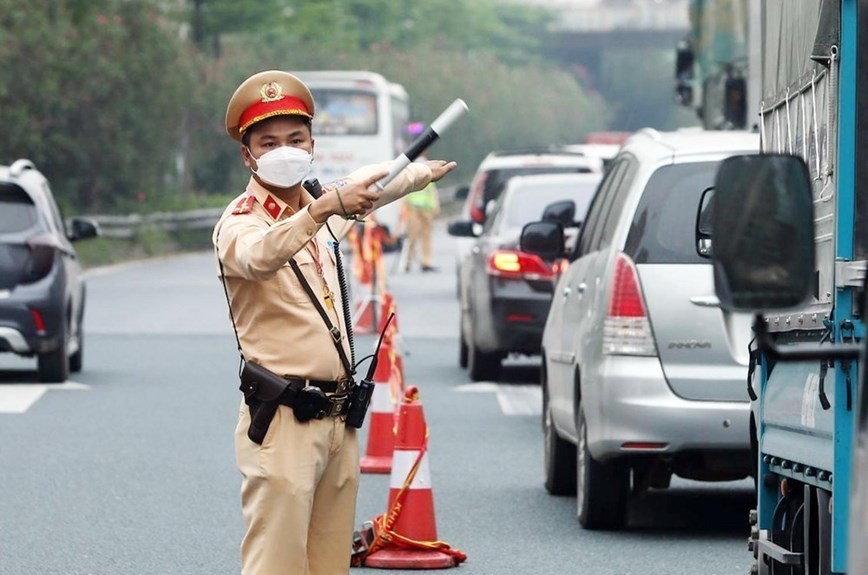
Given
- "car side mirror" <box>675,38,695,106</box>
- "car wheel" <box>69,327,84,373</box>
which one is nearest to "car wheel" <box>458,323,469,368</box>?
"car wheel" <box>69,327,84,373</box>

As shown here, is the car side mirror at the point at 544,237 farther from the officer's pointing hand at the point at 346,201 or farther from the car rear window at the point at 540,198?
the car rear window at the point at 540,198

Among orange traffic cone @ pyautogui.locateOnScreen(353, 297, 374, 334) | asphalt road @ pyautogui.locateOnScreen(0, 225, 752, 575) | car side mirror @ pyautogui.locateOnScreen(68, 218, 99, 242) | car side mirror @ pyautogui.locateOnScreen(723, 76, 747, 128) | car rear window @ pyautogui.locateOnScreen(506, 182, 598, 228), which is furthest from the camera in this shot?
car side mirror @ pyautogui.locateOnScreen(723, 76, 747, 128)

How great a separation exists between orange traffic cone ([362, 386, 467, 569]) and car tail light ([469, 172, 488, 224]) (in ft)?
50.0

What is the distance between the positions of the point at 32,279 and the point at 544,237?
6629mm

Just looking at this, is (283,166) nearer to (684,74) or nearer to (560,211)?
(560,211)

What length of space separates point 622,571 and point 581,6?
125132mm

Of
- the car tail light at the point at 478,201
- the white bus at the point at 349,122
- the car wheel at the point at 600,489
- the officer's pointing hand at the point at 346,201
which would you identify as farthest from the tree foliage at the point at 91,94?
the officer's pointing hand at the point at 346,201

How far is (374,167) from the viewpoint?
5.53 meters

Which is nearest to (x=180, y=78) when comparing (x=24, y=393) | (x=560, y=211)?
(x=24, y=393)

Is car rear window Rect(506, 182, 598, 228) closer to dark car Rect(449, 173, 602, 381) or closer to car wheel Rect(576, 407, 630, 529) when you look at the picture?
dark car Rect(449, 173, 602, 381)

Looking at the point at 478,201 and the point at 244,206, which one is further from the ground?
the point at 244,206

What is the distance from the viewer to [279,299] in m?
5.60

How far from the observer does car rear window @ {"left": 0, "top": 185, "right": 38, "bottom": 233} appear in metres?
16.3

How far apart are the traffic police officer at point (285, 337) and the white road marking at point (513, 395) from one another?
9.40 m
